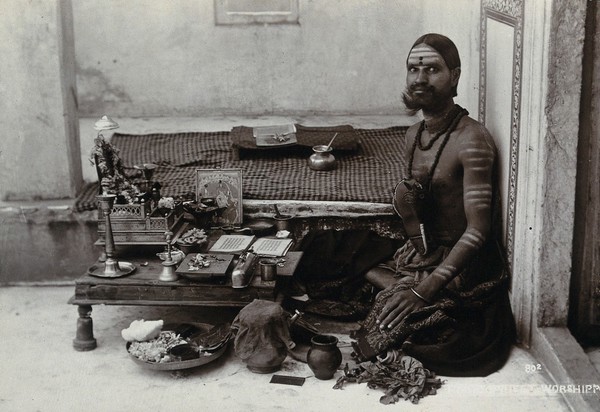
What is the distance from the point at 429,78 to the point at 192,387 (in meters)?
2.44

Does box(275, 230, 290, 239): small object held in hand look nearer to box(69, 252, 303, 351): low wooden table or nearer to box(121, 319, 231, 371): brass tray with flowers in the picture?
box(69, 252, 303, 351): low wooden table

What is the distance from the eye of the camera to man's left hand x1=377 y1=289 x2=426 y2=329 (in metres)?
5.25

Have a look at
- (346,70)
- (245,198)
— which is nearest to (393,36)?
(346,70)

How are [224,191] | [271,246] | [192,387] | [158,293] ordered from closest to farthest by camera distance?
[192,387]
[158,293]
[271,246]
[224,191]

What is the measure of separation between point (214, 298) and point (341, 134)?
10.2 feet

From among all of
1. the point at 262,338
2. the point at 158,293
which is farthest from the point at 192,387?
the point at 158,293

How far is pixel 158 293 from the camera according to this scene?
5.52m

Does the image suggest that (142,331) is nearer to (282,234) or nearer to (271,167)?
(282,234)

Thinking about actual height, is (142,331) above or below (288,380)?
above

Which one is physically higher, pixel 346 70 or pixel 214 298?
pixel 346 70

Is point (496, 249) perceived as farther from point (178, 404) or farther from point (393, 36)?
point (393, 36)

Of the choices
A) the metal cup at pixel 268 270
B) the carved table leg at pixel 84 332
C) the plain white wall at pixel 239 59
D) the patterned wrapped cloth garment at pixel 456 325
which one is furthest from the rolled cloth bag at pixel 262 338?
the plain white wall at pixel 239 59

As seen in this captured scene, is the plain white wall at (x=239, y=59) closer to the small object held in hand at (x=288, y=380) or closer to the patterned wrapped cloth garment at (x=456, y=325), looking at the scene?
the patterned wrapped cloth garment at (x=456, y=325)

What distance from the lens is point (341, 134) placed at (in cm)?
817
